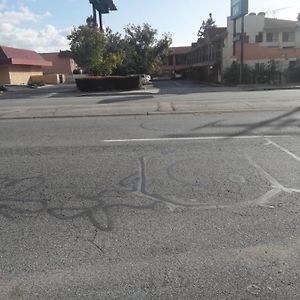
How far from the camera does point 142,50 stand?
54.3 m

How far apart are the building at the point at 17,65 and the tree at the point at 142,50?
491 inches

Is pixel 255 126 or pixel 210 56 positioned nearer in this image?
pixel 255 126

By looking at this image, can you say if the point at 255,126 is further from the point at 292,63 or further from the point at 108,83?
the point at 292,63

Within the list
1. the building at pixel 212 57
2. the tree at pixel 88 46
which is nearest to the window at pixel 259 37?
the building at pixel 212 57

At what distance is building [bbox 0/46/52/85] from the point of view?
45625 mm

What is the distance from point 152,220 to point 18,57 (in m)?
48.6

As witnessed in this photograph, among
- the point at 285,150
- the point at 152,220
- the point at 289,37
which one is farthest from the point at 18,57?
the point at 152,220

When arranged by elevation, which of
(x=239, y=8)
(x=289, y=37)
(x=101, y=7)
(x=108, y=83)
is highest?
(x=101, y=7)

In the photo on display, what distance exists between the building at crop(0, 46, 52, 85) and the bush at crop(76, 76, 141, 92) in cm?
1921

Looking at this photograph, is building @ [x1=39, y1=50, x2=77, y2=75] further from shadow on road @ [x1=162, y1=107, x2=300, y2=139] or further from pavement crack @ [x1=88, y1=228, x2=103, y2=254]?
pavement crack @ [x1=88, y1=228, x2=103, y2=254]

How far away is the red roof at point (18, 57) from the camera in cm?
4525

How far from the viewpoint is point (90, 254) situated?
3512 mm

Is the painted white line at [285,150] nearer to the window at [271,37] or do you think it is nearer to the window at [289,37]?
the window at [271,37]

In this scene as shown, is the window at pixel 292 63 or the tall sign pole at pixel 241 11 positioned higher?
the tall sign pole at pixel 241 11
